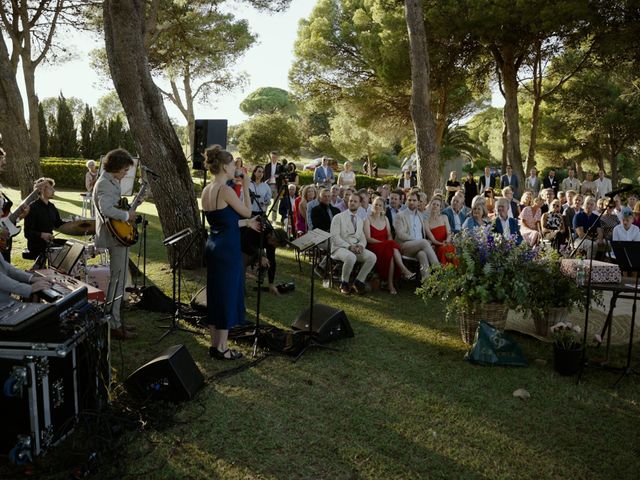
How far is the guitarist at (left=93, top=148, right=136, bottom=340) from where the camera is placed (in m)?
4.86

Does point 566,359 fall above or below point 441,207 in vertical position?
→ below

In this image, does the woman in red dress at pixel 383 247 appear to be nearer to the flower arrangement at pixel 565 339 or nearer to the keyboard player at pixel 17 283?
the flower arrangement at pixel 565 339

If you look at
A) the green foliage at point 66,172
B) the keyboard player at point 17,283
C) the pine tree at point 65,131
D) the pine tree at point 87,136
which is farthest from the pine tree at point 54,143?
the keyboard player at point 17,283

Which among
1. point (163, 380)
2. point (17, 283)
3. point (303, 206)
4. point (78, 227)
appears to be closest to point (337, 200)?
point (303, 206)

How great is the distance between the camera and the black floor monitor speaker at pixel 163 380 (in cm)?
385

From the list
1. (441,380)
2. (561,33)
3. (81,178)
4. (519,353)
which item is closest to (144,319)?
(441,380)

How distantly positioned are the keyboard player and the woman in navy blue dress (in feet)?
4.17

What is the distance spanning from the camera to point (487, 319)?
5.26 meters

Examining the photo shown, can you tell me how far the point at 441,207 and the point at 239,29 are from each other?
17463 millimetres

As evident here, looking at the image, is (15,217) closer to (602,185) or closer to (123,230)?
(123,230)

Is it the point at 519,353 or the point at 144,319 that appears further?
the point at 144,319

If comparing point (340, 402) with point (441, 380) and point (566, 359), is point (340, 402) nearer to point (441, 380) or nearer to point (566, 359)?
point (441, 380)

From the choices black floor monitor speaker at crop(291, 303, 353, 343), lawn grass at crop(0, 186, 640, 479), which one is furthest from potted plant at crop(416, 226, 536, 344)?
black floor monitor speaker at crop(291, 303, 353, 343)

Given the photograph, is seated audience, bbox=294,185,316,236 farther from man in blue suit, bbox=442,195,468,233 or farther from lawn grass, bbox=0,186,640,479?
lawn grass, bbox=0,186,640,479
